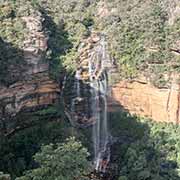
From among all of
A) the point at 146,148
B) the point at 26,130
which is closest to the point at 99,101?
the point at 146,148

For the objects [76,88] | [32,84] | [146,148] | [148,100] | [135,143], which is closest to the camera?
[32,84]

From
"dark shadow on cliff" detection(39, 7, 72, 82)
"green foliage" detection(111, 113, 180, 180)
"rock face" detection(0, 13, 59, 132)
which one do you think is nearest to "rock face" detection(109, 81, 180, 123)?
"green foliage" detection(111, 113, 180, 180)

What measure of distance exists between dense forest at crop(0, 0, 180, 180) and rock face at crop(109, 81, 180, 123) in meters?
0.28

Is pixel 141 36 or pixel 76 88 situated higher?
pixel 141 36

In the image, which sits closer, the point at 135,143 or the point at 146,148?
the point at 146,148

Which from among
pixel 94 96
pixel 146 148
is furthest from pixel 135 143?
pixel 94 96

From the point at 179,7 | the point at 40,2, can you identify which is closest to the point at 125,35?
the point at 179,7

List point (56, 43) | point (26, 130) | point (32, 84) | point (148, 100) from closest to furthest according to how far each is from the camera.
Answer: point (32, 84)
point (26, 130)
point (148, 100)
point (56, 43)

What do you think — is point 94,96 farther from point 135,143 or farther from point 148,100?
point 135,143

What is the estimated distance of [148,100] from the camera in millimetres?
20344

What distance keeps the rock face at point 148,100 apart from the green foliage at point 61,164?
327 inches

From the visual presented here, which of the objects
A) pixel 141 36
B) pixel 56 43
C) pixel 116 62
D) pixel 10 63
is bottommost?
pixel 116 62

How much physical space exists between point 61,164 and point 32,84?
7611mm

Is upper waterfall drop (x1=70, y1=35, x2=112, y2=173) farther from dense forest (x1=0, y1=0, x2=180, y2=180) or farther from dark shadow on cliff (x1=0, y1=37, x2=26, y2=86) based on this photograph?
dark shadow on cliff (x1=0, y1=37, x2=26, y2=86)
